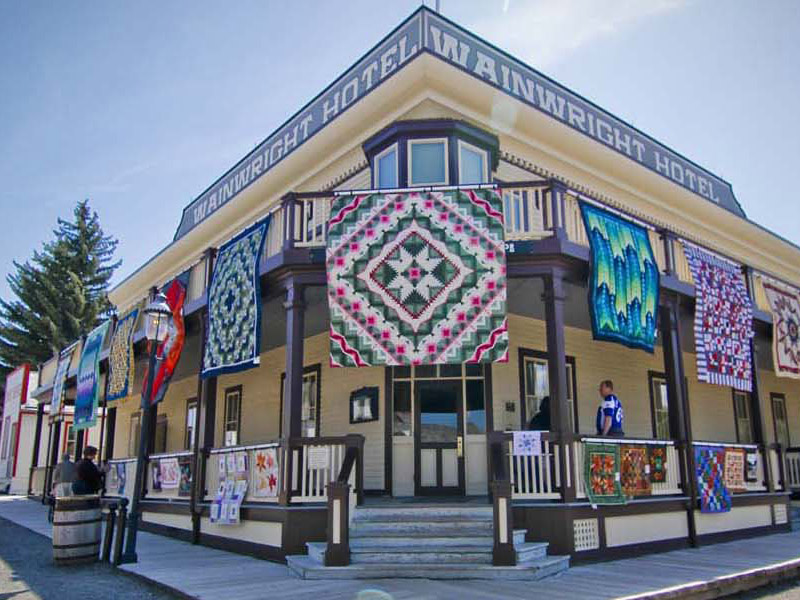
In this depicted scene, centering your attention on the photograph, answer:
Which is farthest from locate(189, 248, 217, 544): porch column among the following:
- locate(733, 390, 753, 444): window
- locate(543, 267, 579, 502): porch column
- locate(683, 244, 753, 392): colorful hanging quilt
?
locate(733, 390, 753, 444): window

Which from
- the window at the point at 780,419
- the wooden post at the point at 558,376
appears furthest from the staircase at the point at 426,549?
the window at the point at 780,419

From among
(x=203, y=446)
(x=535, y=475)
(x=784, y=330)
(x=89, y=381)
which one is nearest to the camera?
(x=535, y=475)

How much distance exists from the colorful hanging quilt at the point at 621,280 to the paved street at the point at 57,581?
6.96 metres

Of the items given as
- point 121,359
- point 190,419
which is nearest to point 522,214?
point 121,359

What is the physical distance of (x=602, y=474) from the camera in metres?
9.84

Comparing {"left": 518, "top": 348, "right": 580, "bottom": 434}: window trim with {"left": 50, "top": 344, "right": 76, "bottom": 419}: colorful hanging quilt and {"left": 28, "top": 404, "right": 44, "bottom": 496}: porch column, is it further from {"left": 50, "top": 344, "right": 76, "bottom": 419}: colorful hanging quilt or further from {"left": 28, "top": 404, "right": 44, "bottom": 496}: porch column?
{"left": 28, "top": 404, "right": 44, "bottom": 496}: porch column

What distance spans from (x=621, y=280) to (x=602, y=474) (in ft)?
9.92

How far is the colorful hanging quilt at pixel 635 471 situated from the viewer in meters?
10.3

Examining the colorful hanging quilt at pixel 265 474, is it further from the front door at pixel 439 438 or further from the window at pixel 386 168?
the window at pixel 386 168

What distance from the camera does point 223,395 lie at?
1809 centimetres

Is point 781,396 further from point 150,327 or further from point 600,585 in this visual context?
point 150,327

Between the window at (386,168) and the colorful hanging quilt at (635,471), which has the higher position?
the window at (386,168)

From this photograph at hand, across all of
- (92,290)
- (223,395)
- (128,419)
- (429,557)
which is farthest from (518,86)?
(92,290)

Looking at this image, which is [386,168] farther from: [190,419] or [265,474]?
[190,419]
